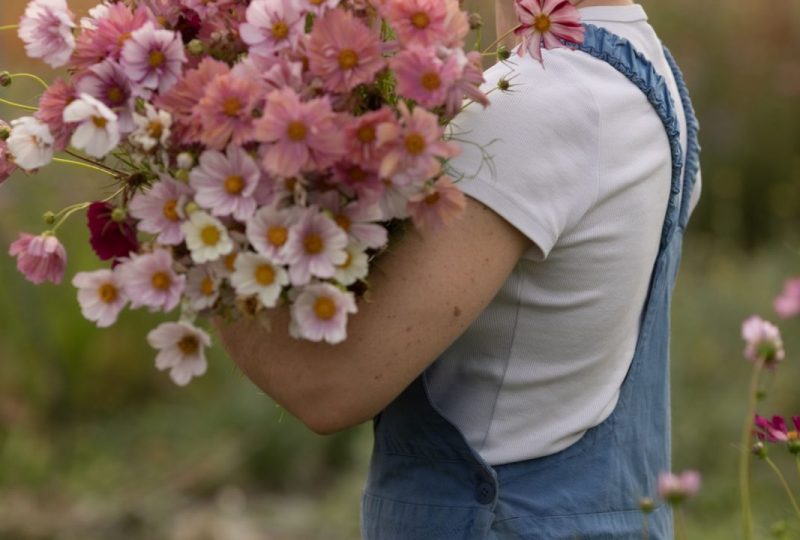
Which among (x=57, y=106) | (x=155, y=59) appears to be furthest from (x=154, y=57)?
(x=57, y=106)

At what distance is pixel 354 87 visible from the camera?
125cm

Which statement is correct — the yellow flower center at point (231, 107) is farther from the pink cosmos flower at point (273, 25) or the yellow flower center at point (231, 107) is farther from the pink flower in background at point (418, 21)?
the pink flower in background at point (418, 21)

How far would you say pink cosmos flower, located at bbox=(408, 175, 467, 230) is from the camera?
1.25m

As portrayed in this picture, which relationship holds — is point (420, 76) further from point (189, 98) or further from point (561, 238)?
point (561, 238)

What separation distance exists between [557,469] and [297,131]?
66cm

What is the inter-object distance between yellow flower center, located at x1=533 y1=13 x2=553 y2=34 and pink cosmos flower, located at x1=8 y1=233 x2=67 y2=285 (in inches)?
→ 22.7

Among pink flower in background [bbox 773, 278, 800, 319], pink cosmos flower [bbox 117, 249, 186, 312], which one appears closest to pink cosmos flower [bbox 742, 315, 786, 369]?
pink flower in background [bbox 773, 278, 800, 319]

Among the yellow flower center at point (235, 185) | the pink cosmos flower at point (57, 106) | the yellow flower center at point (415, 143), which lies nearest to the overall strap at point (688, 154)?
the yellow flower center at point (415, 143)

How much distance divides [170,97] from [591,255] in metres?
0.55

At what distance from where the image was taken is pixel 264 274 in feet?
3.97

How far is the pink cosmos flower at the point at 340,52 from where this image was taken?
1216mm

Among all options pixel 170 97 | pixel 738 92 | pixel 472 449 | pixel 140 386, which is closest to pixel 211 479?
pixel 140 386

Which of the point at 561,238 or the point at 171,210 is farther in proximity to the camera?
the point at 561,238

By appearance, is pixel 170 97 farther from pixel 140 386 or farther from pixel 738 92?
pixel 738 92
